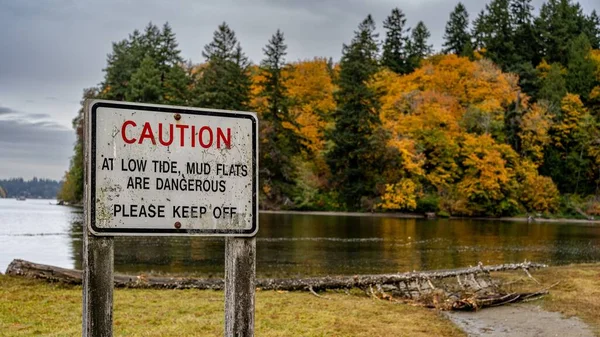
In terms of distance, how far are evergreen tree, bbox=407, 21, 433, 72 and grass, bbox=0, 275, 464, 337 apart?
80.5 m

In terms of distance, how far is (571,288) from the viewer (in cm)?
1716

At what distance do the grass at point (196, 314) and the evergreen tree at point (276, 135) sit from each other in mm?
56289

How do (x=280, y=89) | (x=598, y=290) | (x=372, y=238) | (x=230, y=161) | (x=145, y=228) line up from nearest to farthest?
1. (x=145, y=228)
2. (x=230, y=161)
3. (x=598, y=290)
4. (x=372, y=238)
5. (x=280, y=89)

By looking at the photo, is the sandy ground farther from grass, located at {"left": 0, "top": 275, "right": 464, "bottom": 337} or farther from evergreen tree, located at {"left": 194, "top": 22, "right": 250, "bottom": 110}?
evergreen tree, located at {"left": 194, "top": 22, "right": 250, "bottom": 110}

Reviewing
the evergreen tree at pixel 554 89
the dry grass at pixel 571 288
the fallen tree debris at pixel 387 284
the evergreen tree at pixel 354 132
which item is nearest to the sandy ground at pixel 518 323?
the dry grass at pixel 571 288

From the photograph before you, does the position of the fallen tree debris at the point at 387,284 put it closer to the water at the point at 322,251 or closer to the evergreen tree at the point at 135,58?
the water at the point at 322,251

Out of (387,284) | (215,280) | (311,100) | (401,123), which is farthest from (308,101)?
(215,280)

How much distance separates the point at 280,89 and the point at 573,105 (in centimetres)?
3460

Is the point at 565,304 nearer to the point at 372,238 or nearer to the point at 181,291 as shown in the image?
the point at 181,291

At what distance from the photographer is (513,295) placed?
15.5m

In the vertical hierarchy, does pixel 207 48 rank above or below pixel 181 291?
above

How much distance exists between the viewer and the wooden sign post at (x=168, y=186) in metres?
3.11

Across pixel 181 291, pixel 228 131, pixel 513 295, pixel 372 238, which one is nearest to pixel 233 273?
pixel 228 131

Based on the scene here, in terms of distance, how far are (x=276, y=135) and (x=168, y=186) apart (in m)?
69.1
